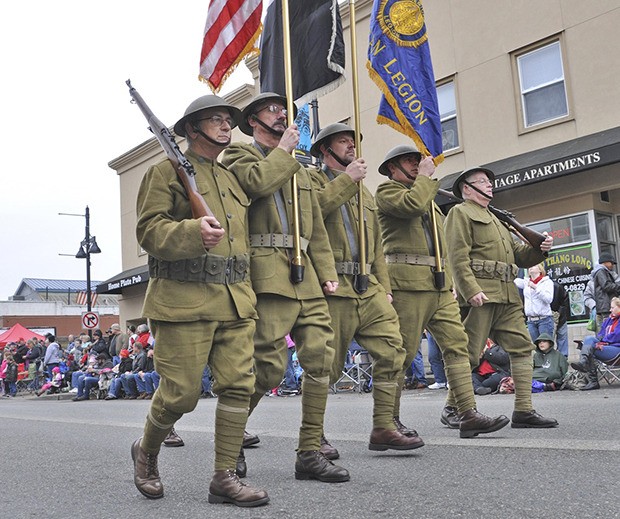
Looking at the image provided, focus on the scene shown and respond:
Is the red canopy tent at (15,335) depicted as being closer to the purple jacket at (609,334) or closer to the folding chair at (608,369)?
the folding chair at (608,369)

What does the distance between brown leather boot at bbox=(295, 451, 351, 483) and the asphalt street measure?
0.05 m

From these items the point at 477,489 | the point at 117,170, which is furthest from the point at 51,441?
the point at 117,170

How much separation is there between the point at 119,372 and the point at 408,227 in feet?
46.1

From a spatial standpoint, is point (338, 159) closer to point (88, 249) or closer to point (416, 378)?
point (416, 378)

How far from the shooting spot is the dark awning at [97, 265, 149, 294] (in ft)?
89.0

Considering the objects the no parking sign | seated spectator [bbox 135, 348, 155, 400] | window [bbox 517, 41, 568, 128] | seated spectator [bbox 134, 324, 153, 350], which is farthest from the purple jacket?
the no parking sign

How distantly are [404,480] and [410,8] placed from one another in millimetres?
4592

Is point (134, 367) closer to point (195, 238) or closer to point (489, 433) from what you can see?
point (489, 433)

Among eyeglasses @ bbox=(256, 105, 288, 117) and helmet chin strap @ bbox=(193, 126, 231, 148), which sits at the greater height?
eyeglasses @ bbox=(256, 105, 288, 117)

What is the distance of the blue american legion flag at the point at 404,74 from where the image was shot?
21.7ft

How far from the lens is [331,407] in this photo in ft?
33.4

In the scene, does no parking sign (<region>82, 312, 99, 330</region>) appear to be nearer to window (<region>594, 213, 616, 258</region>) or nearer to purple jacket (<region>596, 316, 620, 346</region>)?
window (<region>594, 213, 616, 258</region>)

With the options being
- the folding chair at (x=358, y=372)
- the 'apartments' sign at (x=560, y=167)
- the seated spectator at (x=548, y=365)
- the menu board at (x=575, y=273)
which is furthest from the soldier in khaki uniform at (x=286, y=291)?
the menu board at (x=575, y=273)

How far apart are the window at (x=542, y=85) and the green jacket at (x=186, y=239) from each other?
1249 cm
